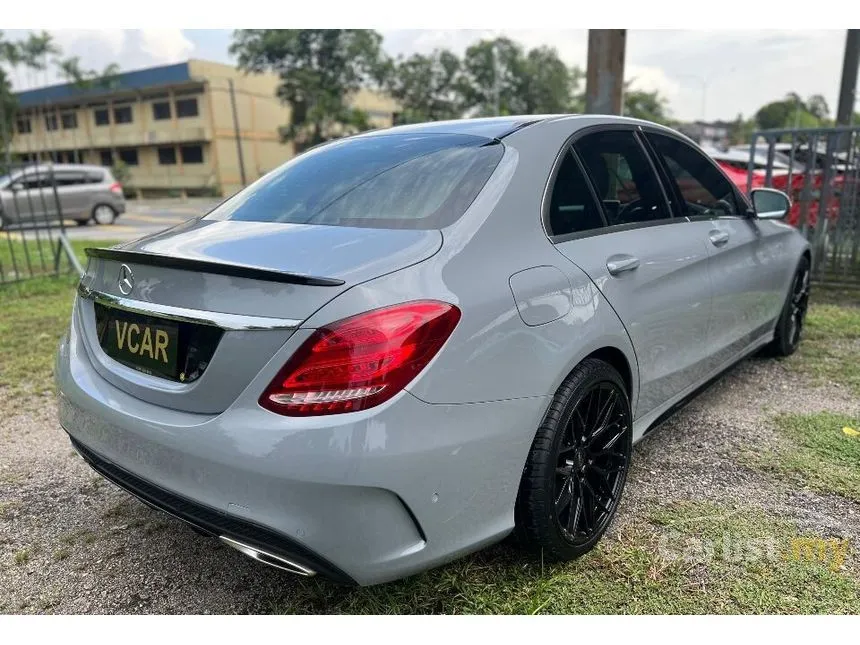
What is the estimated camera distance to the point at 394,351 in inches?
66.7

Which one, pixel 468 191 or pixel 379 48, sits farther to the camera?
pixel 379 48

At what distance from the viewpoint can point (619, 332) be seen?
93.9 inches

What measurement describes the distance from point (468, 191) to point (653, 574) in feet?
4.60

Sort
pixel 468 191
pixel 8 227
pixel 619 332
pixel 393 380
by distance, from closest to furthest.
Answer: pixel 393 380 → pixel 468 191 → pixel 619 332 → pixel 8 227

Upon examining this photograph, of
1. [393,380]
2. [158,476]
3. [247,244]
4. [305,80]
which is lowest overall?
[158,476]

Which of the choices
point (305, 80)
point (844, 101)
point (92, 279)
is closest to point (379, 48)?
point (305, 80)

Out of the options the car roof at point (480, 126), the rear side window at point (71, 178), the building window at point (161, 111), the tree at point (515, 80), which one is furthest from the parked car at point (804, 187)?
the building window at point (161, 111)

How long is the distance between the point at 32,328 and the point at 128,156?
45.4 metres

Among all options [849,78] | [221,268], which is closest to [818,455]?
[221,268]

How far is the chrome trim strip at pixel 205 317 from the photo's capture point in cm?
171

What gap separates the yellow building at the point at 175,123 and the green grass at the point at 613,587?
134ft

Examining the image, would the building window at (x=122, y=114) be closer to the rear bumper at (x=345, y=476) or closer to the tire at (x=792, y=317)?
the tire at (x=792, y=317)

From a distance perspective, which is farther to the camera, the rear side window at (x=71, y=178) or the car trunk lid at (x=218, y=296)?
the rear side window at (x=71, y=178)

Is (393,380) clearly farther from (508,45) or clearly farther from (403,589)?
(508,45)
